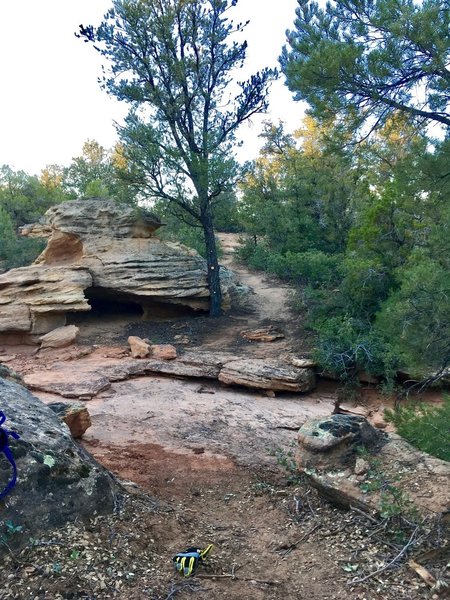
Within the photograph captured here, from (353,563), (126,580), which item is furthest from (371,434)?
(126,580)

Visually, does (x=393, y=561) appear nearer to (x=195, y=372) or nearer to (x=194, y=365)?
(x=195, y=372)

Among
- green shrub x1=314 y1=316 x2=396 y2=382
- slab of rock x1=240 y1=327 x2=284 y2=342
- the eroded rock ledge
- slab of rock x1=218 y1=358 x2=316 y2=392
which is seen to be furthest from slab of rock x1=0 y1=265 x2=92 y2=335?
green shrub x1=314 y1=316 x2=396 y2=382

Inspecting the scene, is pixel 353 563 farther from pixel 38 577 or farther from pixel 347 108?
pixel 347 108

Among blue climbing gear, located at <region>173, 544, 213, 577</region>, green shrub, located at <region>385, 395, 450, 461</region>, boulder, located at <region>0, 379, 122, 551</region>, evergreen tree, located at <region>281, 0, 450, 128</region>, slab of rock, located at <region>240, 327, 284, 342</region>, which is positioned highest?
evergreen tree, located at <region>281, 0, 450, 128</region>

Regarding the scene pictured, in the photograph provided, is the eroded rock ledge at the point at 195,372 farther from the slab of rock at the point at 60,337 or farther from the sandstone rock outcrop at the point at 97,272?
the sandstone rock outcrop at the point at 97,272

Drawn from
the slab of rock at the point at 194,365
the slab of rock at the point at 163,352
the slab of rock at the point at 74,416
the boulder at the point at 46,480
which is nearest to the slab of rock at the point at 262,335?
the slab of rock at the point at 194,365

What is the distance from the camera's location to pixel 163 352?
36.7 ft

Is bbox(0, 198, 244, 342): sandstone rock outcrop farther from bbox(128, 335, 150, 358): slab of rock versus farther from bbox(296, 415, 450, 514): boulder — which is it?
bbox(296, 415, 450, 514): boulder

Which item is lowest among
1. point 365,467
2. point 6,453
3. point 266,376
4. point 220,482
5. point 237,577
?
point 266,376

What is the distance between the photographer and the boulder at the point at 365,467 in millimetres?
3600

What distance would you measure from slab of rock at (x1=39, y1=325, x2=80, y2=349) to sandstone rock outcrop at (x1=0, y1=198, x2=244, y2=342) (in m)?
0.52

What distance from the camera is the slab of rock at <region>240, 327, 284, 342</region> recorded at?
12.4 meters

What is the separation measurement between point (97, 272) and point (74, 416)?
8122 mm

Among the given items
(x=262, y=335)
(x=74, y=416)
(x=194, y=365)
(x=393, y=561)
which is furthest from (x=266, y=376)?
(x=393, y=561)
